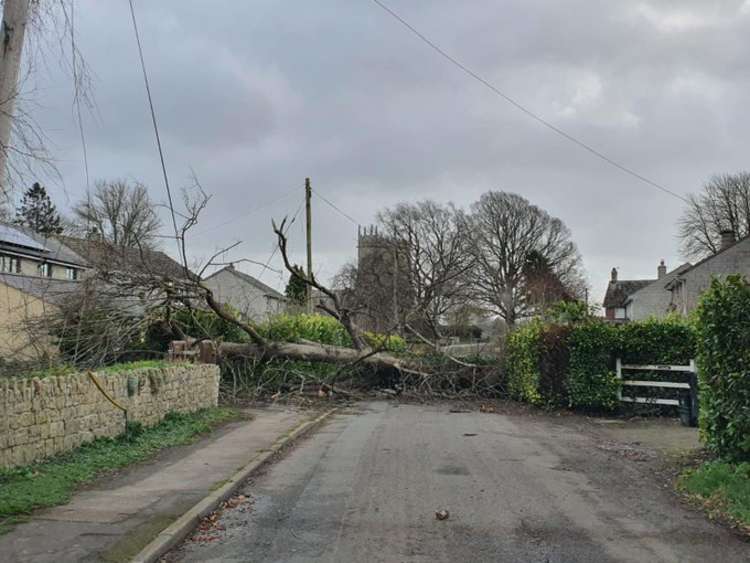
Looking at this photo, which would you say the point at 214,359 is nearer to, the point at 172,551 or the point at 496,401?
the point at 496,401

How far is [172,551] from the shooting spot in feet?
20.1

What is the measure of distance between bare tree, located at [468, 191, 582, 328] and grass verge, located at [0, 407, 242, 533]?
4790cm

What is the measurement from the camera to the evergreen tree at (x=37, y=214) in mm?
8960

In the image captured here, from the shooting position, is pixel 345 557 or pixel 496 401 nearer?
pixel 345 557

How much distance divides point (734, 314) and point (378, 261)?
52852mm

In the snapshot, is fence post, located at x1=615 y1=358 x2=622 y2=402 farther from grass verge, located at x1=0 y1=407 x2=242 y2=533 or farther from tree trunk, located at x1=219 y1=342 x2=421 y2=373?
grass verge, located at x1=0 y1=407 x2=242 y2=533

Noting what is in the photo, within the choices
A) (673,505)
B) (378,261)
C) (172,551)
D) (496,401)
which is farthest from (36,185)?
(378,261)

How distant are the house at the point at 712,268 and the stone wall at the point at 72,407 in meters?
37.3

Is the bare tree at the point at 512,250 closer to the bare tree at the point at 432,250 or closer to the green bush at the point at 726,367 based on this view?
the bare tree at the point at 432,250

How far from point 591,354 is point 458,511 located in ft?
38.8

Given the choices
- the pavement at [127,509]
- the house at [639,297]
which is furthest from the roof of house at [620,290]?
A: the pavement at [127,509]

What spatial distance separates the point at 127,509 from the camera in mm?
7156

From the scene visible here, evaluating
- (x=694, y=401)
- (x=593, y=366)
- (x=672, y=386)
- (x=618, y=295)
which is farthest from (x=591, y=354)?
(x=618, y=295)

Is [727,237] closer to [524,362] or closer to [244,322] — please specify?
[524,362]
